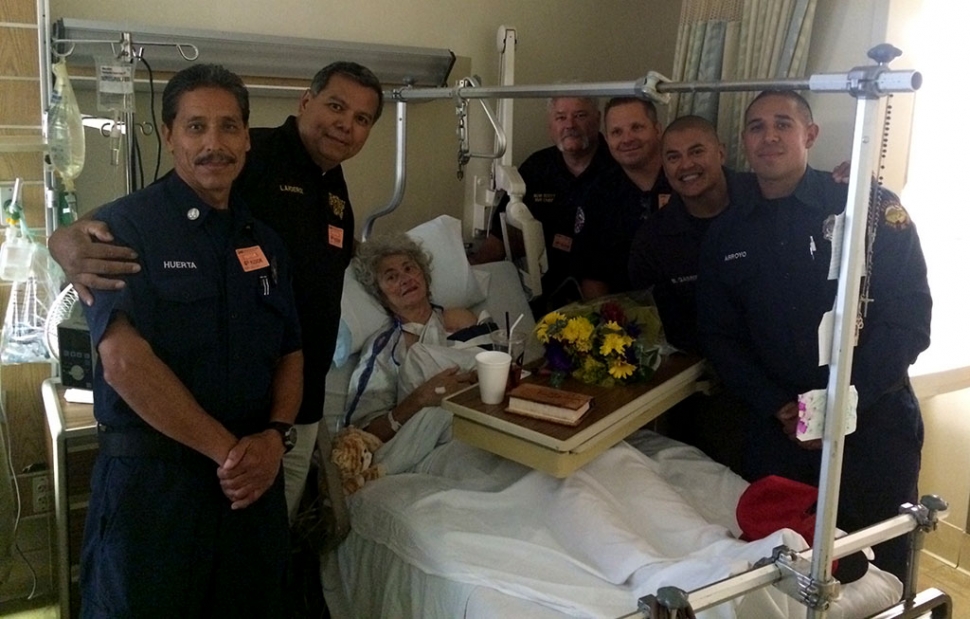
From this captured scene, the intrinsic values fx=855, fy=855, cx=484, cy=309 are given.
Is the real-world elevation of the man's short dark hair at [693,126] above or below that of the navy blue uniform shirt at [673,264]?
above

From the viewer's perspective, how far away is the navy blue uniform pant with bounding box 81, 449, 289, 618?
5.15ft

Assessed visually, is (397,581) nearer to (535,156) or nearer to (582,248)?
(582,248)

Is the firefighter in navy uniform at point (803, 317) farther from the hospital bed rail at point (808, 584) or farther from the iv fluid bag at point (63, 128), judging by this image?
the iv fluid bag at point (63, 128)

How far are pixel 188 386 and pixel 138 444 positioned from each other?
138 mm

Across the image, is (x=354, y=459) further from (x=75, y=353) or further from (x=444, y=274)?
(x=444, y=274)

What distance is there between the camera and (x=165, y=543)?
1.60m

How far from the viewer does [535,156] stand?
10.7 feet

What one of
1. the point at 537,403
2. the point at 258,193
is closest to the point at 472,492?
the point at 537,403

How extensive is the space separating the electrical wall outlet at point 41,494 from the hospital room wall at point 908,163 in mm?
2545

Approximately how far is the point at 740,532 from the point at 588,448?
382mm

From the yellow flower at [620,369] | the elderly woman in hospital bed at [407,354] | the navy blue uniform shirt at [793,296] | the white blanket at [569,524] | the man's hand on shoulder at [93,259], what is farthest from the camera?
the elderly woman in hospital bed at [407,354]

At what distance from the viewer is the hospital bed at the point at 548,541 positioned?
1.66 metres

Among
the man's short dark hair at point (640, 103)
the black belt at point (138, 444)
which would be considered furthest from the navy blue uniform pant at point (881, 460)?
the black belt at point (138, 444)

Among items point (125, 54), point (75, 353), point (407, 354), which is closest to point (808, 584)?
point (407, 354)
